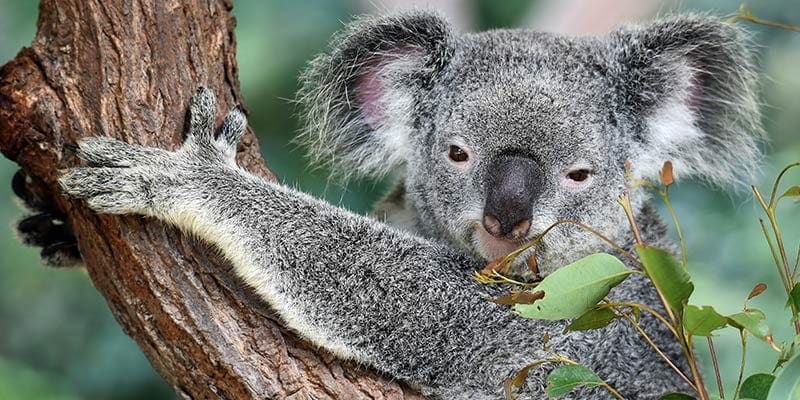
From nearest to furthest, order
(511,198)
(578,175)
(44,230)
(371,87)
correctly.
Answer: (511,198)
(578,175)
(44,230)
(371,87)

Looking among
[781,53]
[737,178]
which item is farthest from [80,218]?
[781,53]

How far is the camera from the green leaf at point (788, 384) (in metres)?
1.64

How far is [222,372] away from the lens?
2.45 m

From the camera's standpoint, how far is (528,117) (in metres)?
2.82

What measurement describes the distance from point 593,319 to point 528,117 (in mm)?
926

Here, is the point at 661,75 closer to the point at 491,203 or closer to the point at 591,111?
the point at 591,111

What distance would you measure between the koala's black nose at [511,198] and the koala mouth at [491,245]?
88mm

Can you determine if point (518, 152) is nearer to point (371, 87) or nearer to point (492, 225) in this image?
point (492, 225)

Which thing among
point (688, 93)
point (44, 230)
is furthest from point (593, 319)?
point (44, 230)

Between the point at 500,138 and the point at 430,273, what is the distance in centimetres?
49

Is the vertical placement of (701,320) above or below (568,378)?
above

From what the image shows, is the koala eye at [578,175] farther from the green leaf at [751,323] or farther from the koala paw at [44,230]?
the koala paw at [44,230]

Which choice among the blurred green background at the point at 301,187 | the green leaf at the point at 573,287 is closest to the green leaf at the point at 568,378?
the green leaf at the point at 573,287

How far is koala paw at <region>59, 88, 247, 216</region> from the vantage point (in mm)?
2445
